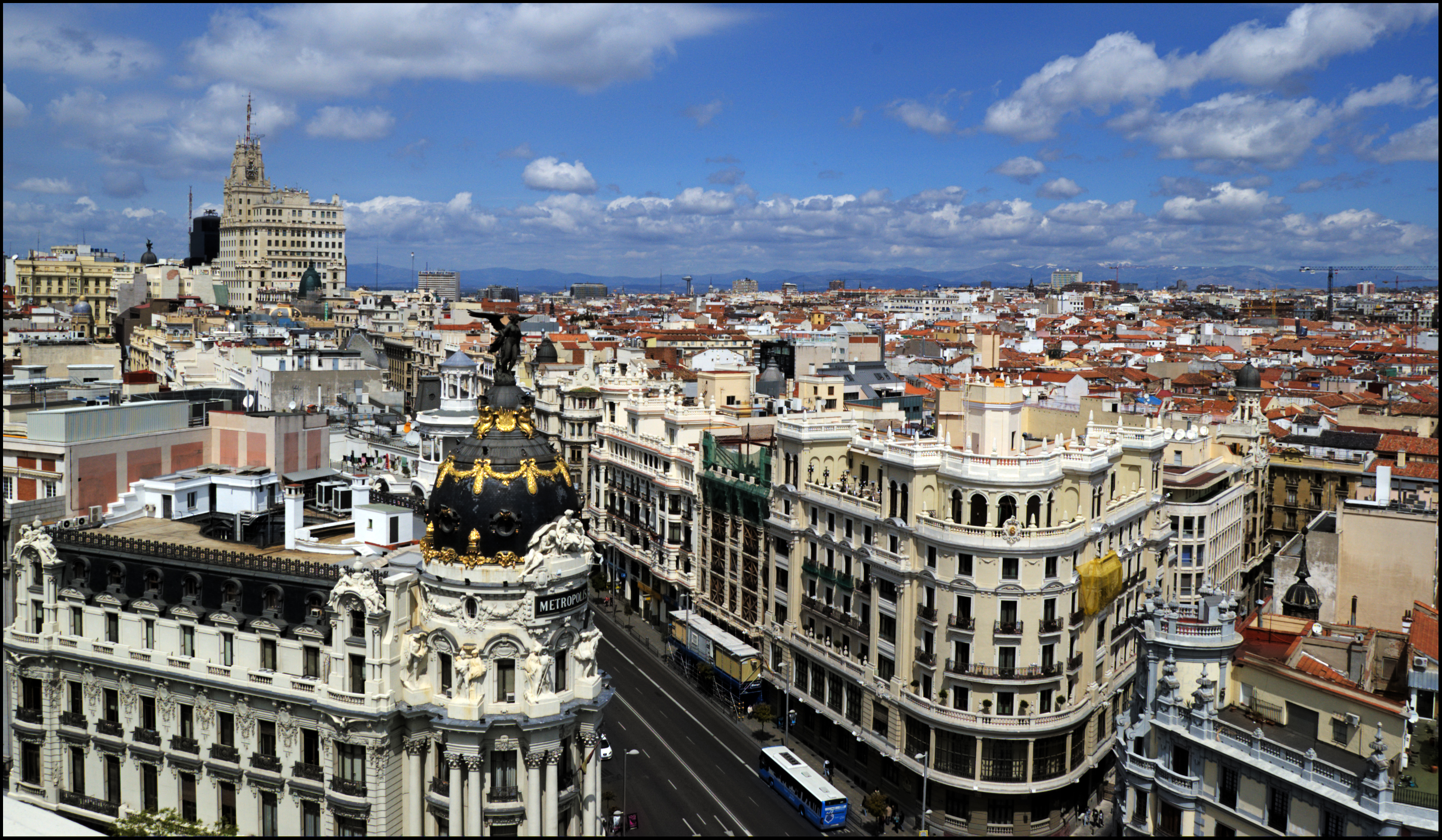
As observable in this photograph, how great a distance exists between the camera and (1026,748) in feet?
217

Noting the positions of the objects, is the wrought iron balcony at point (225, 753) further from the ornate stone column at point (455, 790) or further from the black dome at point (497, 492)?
the black dome at point (497, 492)

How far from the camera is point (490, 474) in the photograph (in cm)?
5212

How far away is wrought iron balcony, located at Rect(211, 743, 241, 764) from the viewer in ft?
177

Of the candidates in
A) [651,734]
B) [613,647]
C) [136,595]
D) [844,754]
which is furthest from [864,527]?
[136,595]

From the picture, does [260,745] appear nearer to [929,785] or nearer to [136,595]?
[136,595]

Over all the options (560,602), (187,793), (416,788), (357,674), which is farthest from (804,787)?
(187,793)

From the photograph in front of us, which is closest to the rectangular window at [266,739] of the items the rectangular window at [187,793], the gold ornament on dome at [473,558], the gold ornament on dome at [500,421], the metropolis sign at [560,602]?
the rectangular window at [187,793]

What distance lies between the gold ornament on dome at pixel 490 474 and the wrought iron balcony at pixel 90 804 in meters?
23.4

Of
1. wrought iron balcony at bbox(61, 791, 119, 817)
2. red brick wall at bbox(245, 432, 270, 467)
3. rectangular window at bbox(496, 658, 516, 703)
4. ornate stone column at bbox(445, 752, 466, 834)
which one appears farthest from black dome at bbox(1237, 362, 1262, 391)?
wrought iron balcony at bbox(61, 791, 119, 817)

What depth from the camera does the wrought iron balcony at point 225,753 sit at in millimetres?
54000

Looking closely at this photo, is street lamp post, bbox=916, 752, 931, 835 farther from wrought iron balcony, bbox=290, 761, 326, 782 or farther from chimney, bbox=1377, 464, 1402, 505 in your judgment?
wrought iron balcony, bbox=290, 761, 326, 782

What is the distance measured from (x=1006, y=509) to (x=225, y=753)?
42.9 metres

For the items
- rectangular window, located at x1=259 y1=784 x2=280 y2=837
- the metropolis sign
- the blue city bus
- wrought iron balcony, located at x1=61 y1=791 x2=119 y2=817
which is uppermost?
the metropolis sign

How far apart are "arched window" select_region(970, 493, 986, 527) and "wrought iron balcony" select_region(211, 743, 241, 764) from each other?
133 feet
